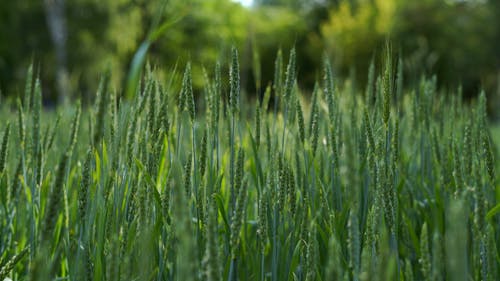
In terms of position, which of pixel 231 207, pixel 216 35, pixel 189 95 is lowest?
pixel 231 207

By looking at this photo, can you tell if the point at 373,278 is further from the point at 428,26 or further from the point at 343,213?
the point at 428,26

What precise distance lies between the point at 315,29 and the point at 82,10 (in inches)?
477

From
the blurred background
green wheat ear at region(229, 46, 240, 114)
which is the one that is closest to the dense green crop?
green wheat ear at region(229, 46, 240, 114)

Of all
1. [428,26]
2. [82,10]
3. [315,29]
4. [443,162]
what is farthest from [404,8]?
[443,162]

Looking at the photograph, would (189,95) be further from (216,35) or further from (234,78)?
(216,35)

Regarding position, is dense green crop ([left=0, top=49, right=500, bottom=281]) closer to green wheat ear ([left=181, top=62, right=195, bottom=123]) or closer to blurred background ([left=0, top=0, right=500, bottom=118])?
green wheat ear ([left=181, top=62, right=195, bottom=123])

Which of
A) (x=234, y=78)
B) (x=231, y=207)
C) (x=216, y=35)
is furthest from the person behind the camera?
(x=216, y=35)

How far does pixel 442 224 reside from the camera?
Answer: 162cm

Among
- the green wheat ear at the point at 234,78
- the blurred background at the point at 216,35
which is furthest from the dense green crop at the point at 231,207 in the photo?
the blurred background at the point at 216,35

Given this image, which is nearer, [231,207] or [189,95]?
[189,95]

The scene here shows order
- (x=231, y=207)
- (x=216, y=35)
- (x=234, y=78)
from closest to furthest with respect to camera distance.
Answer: (x=234, y=78), (x=231, y=207), (x=216, y=35)

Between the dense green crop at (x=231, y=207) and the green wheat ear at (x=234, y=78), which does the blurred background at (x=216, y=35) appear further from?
the green wheat ear at (x=234, y=78)

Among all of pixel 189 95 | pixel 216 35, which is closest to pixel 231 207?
pixel 189 95

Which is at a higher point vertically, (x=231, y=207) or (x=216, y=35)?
(x=216, y=35)
